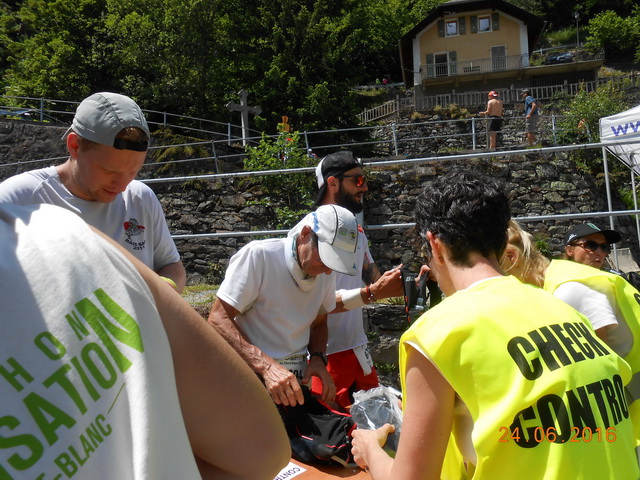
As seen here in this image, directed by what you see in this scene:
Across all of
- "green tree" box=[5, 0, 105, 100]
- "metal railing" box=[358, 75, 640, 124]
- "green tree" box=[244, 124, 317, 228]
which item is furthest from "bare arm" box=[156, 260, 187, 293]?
"metal railing" box=[358, 75, 640, 124]

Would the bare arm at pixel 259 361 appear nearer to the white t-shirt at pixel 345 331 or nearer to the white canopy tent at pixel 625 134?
the white t-shirt at pixel 345 331

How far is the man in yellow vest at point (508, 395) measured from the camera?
1415mm

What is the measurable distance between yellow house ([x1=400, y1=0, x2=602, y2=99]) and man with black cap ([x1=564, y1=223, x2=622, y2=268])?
98.5 feet

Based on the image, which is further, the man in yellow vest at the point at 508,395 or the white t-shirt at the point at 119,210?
the white t-shirt at the point at 119,210

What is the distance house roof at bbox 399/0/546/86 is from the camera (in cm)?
3428

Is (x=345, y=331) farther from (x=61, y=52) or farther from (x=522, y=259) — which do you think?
(x=61, y=52)

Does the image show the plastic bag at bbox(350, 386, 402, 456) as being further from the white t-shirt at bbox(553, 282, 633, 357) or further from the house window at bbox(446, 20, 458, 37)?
Result: the house window at bbox(446, 20, 458, 37)

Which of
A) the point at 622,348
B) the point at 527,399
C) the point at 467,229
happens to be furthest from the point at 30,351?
the point at 622,348

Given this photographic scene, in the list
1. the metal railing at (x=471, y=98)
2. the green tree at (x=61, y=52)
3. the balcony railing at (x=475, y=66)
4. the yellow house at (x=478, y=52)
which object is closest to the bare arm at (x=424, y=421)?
the green tree at (x=61, y=52)

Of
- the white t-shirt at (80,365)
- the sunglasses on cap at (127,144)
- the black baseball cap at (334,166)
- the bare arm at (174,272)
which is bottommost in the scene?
the bare arm at (174,272)

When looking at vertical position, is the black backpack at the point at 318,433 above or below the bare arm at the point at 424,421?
below

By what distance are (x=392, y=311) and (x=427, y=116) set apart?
21624 mm

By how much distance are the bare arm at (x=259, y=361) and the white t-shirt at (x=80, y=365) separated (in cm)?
165

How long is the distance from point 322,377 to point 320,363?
8 cm
